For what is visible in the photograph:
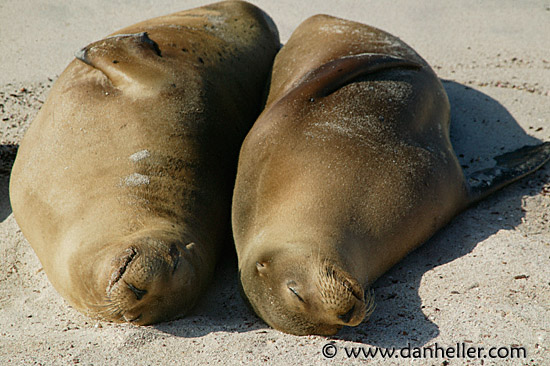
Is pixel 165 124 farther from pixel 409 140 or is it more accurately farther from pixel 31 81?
pixel 31 81

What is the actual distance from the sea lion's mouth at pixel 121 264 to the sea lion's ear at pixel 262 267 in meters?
0.64

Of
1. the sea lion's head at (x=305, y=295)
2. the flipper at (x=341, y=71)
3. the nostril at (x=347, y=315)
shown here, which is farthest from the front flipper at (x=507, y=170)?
the nostril at (x=347, y=315)

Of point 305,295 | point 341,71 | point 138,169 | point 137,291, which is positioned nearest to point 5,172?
point 138,169

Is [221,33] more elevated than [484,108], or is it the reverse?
[221,33]

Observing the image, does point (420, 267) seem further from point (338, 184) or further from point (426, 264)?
point (338, 184)

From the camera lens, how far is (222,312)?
12.5 ft

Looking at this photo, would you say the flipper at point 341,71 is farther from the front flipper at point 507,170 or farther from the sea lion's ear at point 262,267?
the sea lion's ear at point 262,267

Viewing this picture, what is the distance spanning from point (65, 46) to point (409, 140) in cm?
417

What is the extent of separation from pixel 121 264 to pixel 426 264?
1.86 m

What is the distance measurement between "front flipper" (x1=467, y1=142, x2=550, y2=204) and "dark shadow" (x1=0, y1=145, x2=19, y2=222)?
3.47 metres

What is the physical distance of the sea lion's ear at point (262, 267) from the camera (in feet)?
11.2

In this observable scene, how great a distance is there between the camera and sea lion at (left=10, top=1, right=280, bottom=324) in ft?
11.1

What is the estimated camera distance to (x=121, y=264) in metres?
3.20

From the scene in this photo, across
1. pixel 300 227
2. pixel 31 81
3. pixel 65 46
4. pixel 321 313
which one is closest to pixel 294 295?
pixel 321 313
